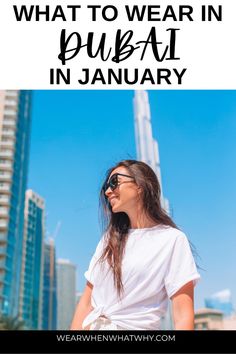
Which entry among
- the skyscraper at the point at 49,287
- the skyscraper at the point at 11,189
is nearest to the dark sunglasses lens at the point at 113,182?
the skyscraper at the point at 11,189

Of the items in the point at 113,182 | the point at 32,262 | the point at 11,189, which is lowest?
the point at 113,182

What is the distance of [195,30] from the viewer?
5.90 feet

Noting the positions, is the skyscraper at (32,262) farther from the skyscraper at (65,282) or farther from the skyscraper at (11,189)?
the skyscraper at (65,282)

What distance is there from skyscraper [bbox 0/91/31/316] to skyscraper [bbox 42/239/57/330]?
20.5m

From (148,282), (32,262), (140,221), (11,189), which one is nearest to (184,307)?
(148,282)

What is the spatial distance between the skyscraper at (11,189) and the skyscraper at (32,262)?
21.8ft

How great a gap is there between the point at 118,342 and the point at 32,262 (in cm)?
5085

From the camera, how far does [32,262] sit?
49.5 m

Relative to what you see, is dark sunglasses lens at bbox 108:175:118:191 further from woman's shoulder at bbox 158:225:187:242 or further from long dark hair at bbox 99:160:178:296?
woman's shoulder at bbox 158:225:187:242

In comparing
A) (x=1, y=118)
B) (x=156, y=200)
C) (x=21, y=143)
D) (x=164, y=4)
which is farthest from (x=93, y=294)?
(x=21, y=143)

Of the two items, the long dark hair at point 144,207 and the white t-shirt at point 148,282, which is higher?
the long dark hair at point 144,207

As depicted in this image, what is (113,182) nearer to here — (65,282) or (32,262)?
(32,262)

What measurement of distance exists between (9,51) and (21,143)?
38.9 meters

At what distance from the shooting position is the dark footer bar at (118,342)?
38.4 inches
